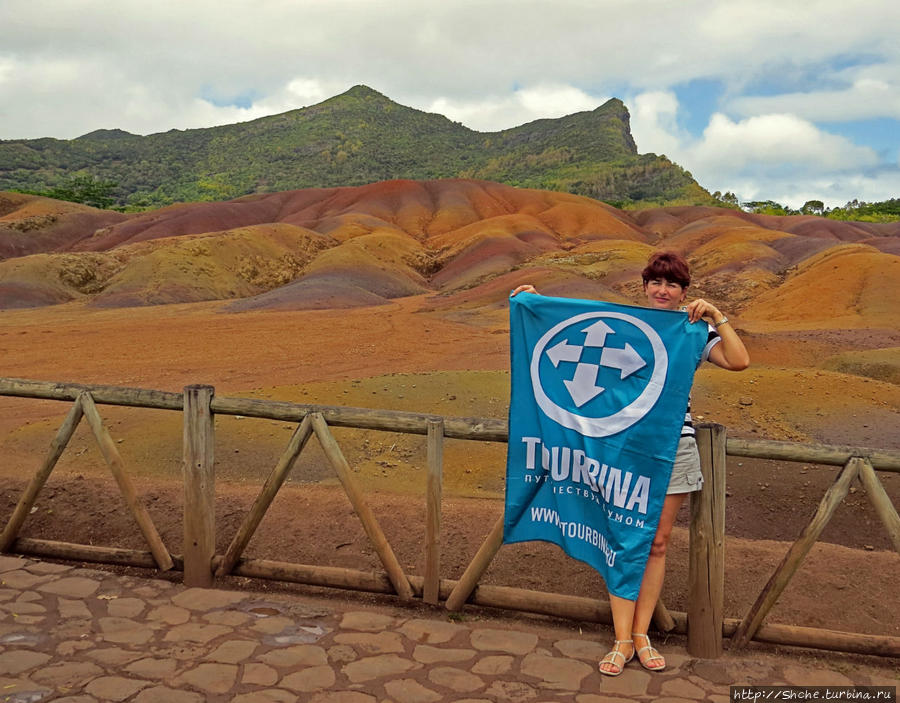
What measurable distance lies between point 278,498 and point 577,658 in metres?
3.33

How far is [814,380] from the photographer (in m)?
11.1

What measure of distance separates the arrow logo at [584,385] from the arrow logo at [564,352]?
0.06 metres

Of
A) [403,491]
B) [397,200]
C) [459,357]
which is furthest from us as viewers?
[397,200]

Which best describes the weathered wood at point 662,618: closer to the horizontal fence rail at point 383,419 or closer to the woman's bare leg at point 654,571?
the woman's bare leg at point 654,571

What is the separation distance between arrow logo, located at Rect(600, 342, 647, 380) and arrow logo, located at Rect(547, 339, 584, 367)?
0.42 feet

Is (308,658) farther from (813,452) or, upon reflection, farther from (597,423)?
(813,452)

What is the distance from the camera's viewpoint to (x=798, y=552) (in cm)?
366

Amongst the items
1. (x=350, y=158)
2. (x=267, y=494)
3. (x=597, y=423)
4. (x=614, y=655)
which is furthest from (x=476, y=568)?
(x=350, y=158)

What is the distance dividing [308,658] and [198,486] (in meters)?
1.37

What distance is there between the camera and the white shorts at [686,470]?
3.54m

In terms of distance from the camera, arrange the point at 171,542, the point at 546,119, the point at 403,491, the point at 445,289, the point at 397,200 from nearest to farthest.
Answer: the point at 171,542 < the point at 403,491 < the point at 445,289 < the point at 397,200 < the point at 546,119

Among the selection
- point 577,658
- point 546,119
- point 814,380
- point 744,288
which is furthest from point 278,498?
point 546,119

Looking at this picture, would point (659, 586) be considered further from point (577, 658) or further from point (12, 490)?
point (12, 490)

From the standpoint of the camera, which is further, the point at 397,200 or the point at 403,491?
the point at 397,200
